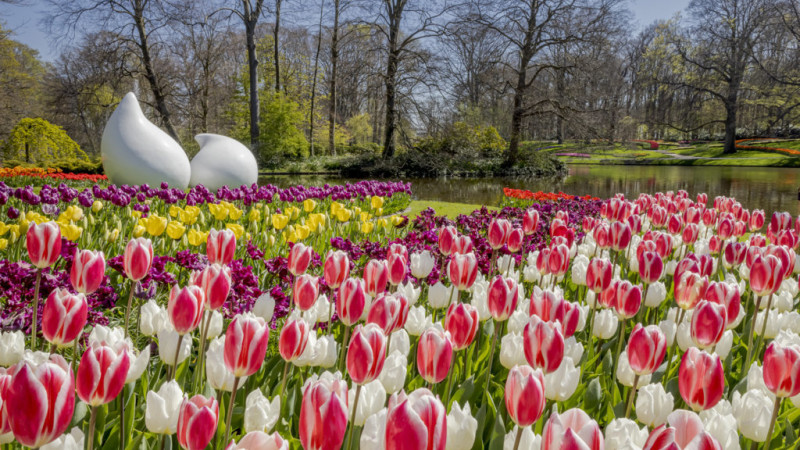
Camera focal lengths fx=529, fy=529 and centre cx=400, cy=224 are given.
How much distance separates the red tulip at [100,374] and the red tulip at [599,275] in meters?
1.79

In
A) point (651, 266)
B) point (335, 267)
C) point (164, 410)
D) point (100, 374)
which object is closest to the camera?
point (100, 374)

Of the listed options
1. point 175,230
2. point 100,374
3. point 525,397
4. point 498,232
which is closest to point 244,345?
point 100,374

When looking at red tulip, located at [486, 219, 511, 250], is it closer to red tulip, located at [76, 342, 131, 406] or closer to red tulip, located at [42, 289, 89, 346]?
red tulip, located at [42, 289, 89, 346]

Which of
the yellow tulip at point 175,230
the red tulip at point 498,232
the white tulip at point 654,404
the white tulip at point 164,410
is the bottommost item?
the white tulip at point 654,404

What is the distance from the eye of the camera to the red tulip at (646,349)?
4.56 feet

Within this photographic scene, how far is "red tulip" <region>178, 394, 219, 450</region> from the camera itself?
964mm

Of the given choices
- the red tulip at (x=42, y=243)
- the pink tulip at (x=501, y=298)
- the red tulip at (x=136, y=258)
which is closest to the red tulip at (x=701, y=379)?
the pink tulip at (x=501, y=298)

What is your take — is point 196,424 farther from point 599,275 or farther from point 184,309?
point 599,275

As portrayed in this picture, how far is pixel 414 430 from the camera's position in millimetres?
758

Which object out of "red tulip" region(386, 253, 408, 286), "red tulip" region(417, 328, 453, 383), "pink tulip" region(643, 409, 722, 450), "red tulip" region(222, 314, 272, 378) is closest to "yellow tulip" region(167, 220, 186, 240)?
"red tulip" region(386, 253, 408, 286)

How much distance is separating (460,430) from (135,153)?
9.09 m

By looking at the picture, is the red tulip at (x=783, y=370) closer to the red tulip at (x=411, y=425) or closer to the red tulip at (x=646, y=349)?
the red tulip at (x=646, y=349)

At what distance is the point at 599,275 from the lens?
7.34 feet

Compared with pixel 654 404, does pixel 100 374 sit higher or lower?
higher
